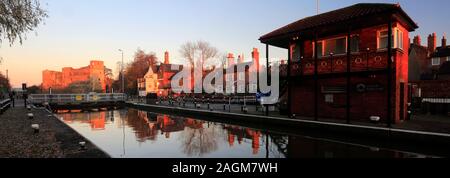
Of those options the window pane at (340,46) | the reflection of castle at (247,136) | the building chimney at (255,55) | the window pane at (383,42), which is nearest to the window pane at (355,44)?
the window pane at (340,46)

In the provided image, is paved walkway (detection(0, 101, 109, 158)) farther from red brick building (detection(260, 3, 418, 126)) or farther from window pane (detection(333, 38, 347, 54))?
window pane (detection(333, 38, 347, 54))

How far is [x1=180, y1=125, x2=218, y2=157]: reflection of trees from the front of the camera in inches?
443

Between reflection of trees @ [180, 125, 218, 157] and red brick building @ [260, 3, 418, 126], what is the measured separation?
7013 millimetres

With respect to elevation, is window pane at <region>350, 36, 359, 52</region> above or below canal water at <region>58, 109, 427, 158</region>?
above

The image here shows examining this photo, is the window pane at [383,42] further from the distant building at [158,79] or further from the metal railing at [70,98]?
the distant building at [158,79]

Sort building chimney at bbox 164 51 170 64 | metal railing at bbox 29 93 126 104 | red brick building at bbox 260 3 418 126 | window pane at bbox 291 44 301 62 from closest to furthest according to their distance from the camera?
red brick building at bbox 260 3 418 126 → window pane at bbox 291 44 301 62 → metal railing at bbox 29 93 126 104 → building chimney at bbox 164 51 170 64

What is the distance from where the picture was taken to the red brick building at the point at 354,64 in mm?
15188

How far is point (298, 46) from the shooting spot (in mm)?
20125

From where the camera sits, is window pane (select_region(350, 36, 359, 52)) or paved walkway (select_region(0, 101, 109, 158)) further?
window pane (select_region(350, 36, 359, 52))

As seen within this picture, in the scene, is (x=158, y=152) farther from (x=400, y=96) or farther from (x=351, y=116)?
(x=400, y=96)

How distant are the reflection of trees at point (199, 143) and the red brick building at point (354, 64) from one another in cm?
701
